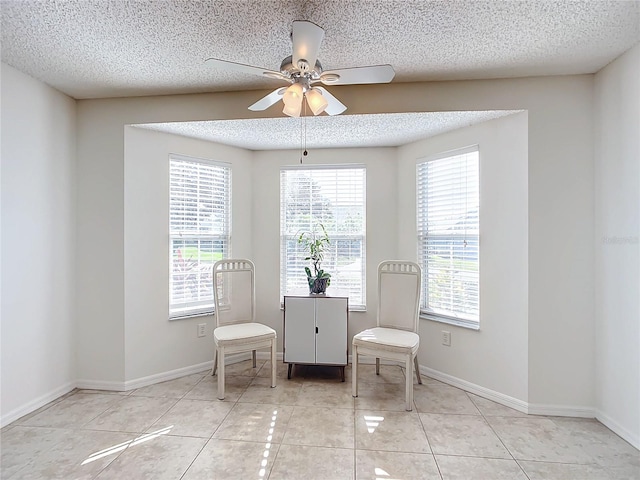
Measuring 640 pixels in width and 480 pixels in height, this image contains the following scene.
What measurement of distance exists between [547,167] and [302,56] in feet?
6.67

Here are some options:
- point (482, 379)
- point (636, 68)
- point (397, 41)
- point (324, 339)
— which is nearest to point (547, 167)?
point (636, 68)

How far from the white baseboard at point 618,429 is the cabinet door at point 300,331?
2.25m

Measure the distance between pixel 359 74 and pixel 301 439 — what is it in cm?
232

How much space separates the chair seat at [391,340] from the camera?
2.63 meters

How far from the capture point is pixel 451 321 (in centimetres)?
307

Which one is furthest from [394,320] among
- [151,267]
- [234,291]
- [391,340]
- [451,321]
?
[151,267]

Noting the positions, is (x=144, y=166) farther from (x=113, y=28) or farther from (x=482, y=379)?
(x=482, y=379)

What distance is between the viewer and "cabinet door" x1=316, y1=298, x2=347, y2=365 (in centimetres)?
311

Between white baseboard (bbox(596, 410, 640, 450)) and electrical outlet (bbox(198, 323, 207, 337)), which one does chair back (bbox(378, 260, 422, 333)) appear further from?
electrical outlet (bbox(198, 323, 207, 337))

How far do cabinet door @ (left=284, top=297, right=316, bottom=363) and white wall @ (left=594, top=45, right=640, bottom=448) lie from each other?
7.47 ft

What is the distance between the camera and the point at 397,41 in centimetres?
206

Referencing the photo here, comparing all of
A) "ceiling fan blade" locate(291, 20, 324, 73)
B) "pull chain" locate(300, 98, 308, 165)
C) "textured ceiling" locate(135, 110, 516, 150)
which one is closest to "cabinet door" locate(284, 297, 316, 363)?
"pull chain" locate(300, 98, 308, 165)

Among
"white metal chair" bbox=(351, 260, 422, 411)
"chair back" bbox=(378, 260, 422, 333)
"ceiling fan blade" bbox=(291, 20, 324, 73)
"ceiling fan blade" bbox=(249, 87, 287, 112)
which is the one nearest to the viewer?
"ceiling fan blade" bbox=(291, 20, 324, 73)

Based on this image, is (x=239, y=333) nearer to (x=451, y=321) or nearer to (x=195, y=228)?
(x=195, y=228)
